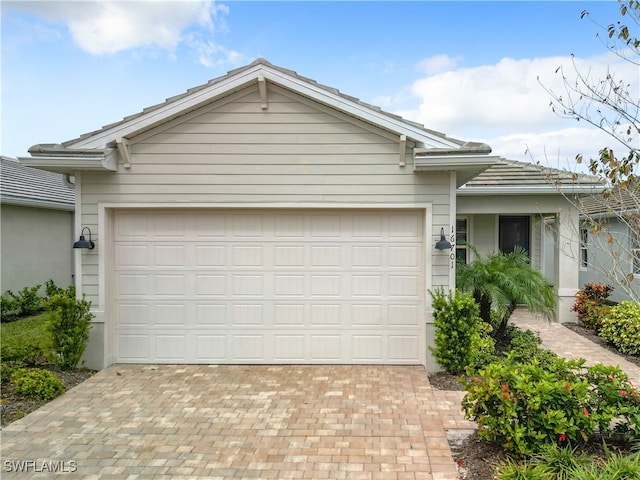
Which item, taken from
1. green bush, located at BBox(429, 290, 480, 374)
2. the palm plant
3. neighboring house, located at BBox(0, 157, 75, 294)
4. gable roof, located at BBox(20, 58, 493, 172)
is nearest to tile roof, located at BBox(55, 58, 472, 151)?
gable roof, located at BBox(20, 58, 493, 172)

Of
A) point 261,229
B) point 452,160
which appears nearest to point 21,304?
point 261,229

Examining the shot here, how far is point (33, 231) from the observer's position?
1184 centimetres

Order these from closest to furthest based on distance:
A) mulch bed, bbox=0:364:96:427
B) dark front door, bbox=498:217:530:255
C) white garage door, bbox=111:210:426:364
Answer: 1. mulch bed, bbox=0:364:96:427
2. white garage door, bbox=111:210:426:364
3. dark front door, bbox=498:217:530:255

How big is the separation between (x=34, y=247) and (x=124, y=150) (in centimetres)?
748

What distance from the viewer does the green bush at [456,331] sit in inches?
245

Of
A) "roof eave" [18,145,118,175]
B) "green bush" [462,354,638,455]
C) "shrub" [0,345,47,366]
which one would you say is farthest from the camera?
"shrub" [0,345,47,366]

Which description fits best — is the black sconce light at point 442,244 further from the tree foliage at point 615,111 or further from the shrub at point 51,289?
the shrub at point 51,289

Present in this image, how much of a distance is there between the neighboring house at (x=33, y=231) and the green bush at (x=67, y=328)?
5.98 metres

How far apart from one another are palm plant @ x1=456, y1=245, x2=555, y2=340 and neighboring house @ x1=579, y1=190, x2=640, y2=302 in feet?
3.20

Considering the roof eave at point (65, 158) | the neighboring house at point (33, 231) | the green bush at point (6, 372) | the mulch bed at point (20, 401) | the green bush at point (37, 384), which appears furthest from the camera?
the neighboring house at point (33, 231)

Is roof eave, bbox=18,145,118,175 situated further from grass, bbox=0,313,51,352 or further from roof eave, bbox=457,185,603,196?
roof eave, bbox=457,185,603,196

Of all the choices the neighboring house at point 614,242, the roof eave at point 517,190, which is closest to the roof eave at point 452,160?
the neighboring house at point 614,242

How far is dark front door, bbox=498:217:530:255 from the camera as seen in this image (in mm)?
12438

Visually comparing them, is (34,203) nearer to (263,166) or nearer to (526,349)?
(263,166)
